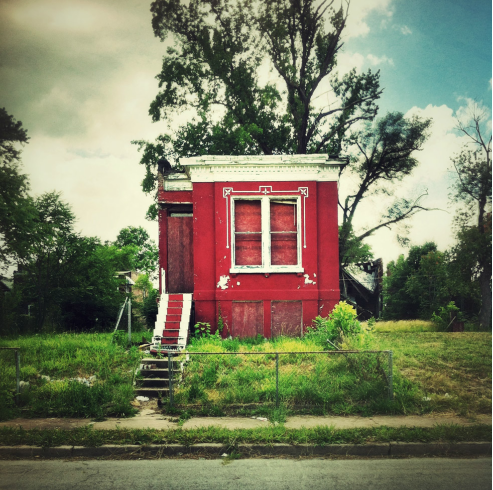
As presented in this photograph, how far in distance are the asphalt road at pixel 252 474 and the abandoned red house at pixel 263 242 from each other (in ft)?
17.7

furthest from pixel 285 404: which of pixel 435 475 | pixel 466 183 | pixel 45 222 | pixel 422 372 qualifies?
pixel 45 222

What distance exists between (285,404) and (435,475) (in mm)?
2477

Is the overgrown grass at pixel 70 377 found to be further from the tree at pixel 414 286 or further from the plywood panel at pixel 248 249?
the tree at pixel 414 286

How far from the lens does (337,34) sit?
15.2m

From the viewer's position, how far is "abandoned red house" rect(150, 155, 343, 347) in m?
10.3

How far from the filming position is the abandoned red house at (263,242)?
10.3 meters

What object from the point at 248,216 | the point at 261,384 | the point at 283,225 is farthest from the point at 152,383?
the point at 283,225

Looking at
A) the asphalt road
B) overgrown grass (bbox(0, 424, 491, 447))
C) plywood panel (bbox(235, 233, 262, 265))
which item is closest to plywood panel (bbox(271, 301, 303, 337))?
plywood panel (bbox(235, 233, 262, 265))

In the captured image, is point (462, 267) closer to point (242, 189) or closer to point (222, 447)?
point (242, 189)

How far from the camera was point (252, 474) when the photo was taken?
4609 millimetres

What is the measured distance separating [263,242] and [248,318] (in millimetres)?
2094

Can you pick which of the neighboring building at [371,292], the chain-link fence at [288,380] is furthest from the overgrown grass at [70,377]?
the neighboring building at [371,292]

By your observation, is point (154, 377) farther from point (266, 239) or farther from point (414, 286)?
point (414, 286)

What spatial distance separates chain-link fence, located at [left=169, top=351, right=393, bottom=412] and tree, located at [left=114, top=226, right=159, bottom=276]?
29.2m
